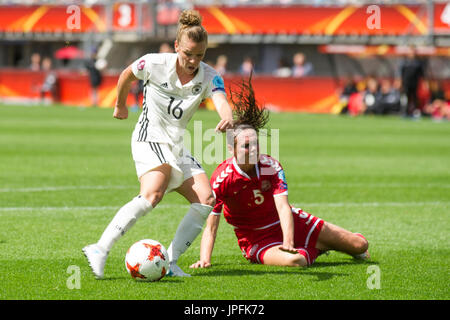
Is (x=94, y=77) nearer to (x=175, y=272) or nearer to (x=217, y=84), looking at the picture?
(x=217, y=84)

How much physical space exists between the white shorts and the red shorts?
81 centimetres

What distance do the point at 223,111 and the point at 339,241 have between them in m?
1.71

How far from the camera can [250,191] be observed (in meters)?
6.56

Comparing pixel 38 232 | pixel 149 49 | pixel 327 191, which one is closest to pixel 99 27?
pixel 149 49

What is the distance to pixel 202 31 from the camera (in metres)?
6.00

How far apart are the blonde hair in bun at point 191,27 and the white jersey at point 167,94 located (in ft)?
0.96

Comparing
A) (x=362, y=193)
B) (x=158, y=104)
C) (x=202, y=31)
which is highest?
(x=202, y=31)

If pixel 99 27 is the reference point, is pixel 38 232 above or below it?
below

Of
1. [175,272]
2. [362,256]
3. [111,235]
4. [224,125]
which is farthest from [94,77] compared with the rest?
[224,125]

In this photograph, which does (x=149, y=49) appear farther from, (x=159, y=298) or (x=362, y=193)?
(x=159, y=298)

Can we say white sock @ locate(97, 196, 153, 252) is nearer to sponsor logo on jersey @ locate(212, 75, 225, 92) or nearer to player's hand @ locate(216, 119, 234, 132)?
player's hand @ locate(216, 119, 234, 132)

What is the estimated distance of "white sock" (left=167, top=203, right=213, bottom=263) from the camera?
6207 millimetres

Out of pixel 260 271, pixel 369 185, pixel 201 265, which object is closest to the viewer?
pixel 260 271

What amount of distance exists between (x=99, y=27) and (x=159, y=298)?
35796mm
